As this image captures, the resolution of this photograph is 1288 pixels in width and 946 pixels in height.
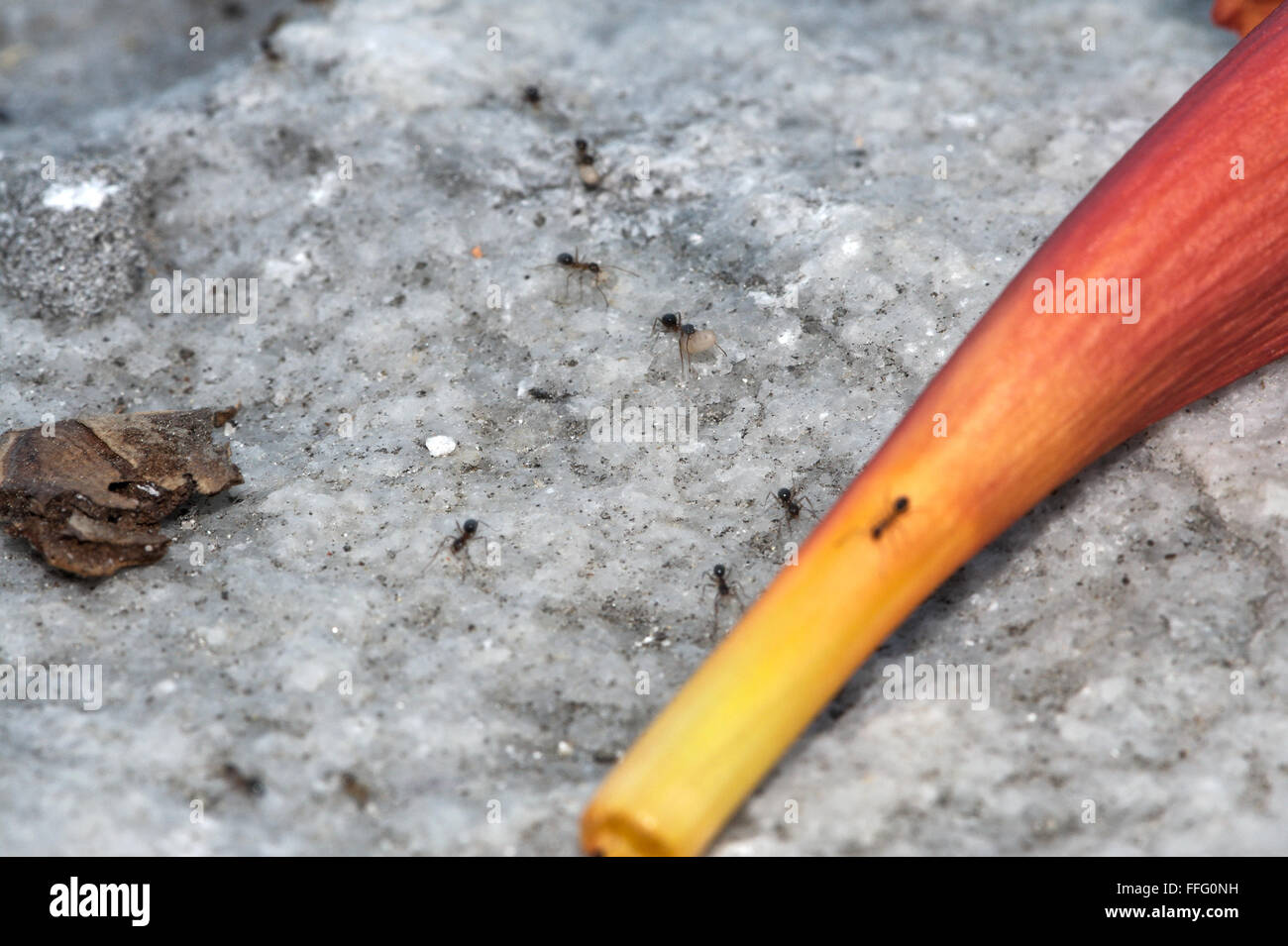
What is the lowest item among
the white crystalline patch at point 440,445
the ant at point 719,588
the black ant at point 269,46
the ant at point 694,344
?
the ant at point 719,588

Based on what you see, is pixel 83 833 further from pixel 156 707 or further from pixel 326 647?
pixel 326 647

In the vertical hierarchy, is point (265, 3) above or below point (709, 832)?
above

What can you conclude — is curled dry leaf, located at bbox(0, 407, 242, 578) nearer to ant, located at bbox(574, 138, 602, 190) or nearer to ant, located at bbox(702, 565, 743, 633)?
ant, located at bbox(702, 565, 743, 633)

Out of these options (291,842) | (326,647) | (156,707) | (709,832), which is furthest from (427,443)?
(709,832)

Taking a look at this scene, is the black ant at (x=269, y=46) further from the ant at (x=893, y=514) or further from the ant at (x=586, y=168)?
the ant at (x=893, y=514)

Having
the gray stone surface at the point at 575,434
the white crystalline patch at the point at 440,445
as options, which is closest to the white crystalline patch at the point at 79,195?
the gray stone surface at the point at 575,434

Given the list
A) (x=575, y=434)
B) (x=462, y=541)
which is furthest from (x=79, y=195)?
(x=462, y=541)

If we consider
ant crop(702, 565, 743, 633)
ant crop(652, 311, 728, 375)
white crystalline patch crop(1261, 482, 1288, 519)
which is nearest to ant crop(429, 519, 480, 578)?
ant crop(702, 565, 743, 633)
